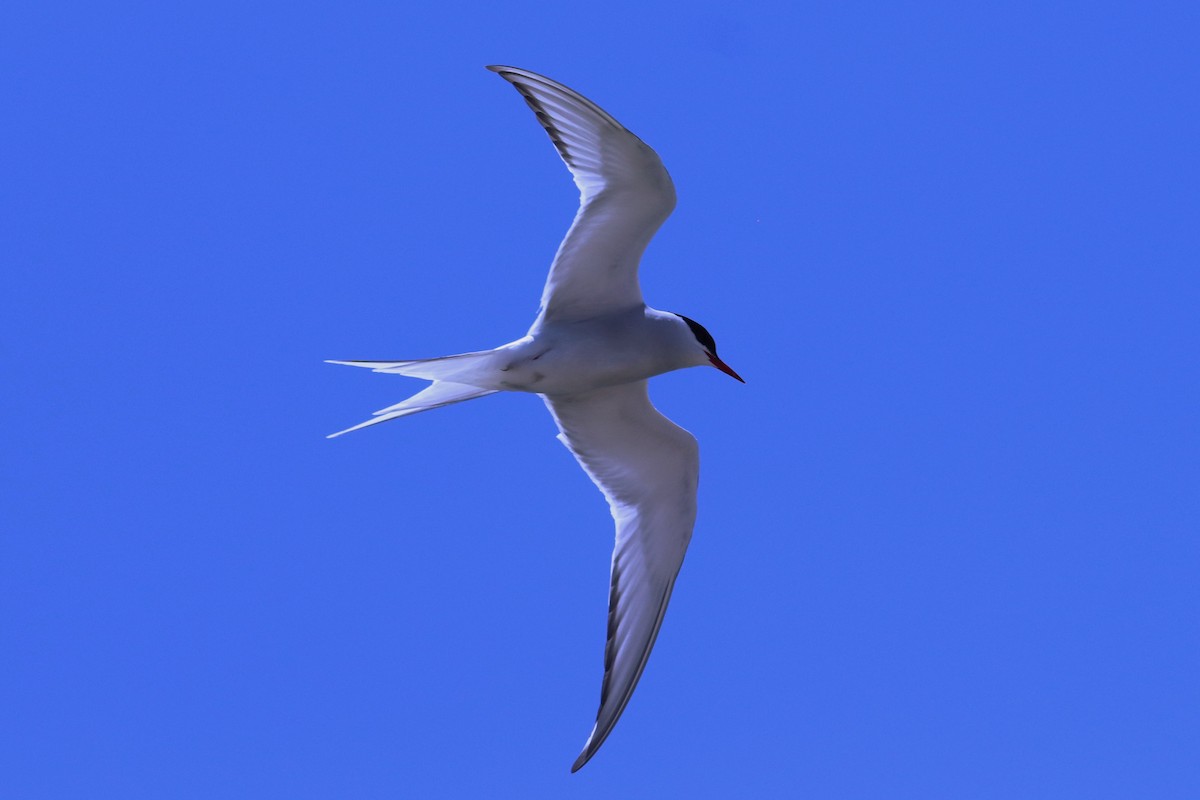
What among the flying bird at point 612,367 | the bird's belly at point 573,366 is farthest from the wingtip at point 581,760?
the bird's belly at point 573,366

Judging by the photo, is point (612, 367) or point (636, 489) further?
point (636, 489)

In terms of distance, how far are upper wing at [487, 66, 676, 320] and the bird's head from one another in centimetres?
24

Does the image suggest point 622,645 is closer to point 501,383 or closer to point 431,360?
point 501,383

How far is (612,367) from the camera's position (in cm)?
527

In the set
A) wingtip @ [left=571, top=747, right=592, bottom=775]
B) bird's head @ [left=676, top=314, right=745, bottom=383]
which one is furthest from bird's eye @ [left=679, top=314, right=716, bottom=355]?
wingtip @ [left=571, top=747, right=592, bottom=775]

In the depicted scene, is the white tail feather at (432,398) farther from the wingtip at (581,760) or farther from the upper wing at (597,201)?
the wingtip at (581,760)

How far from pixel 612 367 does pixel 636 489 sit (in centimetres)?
82

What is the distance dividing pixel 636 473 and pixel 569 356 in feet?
2.95

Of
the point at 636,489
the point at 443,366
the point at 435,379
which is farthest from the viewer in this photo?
the point at 636,489

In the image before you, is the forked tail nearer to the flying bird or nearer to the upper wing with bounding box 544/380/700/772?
the flying bird

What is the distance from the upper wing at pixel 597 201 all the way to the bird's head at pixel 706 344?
0.79ft

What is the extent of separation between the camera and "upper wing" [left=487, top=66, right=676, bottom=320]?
183 inches

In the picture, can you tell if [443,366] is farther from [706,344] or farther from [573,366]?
[706,344]

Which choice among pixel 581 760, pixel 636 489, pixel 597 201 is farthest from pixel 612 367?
pixel 581 760
